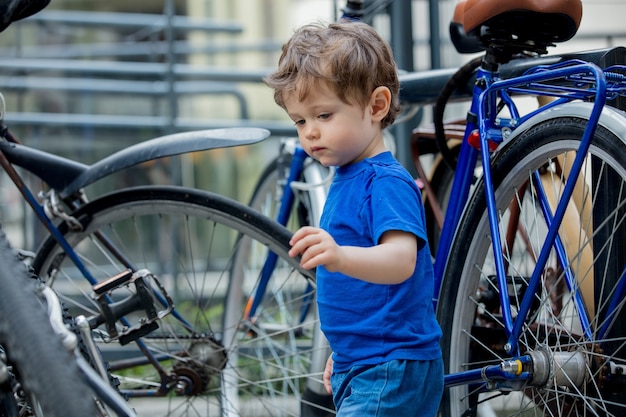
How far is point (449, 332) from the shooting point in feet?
8.34

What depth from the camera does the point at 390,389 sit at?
6.32 ft

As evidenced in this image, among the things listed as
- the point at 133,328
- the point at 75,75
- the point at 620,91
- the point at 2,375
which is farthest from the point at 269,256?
the point at 75,75

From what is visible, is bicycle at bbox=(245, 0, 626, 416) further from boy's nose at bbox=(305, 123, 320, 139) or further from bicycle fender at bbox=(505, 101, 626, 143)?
boy's nose at bbox=(305, 123, 320, 139)

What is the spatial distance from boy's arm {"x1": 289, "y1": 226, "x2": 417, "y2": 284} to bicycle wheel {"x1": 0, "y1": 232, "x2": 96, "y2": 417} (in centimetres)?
46

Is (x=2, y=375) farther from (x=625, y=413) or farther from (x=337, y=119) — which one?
(x=625, y=413)

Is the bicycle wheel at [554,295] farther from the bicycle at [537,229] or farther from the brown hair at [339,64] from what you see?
the brown hair at [339,64]

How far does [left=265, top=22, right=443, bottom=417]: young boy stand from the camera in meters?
1.93

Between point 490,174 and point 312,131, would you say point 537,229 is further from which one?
point 312,131

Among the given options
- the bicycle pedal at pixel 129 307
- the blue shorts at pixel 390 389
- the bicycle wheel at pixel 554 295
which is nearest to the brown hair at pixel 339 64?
the bicycle wheel at pixel 554 295

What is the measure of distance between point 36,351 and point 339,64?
885mm

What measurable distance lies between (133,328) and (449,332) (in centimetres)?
82

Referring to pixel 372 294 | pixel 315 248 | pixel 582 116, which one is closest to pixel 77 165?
pixel 372 294

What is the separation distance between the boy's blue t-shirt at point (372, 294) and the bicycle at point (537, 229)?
280 mm

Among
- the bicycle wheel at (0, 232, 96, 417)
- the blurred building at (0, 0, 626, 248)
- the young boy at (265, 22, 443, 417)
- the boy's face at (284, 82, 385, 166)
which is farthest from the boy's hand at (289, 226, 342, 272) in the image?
the blurred building at (0, 0, 626, 248)
